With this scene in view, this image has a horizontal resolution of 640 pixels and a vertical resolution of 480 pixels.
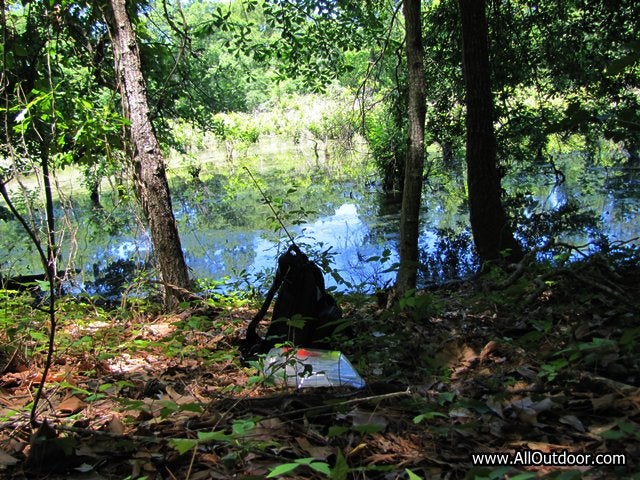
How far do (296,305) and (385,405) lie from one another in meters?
1.25

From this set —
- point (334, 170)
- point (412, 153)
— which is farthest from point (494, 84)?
point (334, 170)

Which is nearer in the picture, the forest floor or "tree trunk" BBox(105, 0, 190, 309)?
the forest floor

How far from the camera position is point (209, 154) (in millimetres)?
33500

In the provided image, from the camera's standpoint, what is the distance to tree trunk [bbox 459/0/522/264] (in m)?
5.57

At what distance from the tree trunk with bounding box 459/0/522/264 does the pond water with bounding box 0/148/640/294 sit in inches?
47.0

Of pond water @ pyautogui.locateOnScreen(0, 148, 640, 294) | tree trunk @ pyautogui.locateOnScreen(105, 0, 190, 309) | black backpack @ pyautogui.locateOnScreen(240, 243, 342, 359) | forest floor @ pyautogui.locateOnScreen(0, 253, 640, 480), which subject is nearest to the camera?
forest floor @ pyautogui.locateOnScreen(0, 253, 640, 480)

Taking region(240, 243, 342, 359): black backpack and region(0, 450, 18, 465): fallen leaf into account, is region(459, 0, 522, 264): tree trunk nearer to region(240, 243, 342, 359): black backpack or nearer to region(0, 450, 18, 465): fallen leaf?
region(240, 243, 342, 359): black backpack

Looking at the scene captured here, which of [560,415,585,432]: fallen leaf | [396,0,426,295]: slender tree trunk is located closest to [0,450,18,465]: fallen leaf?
[560,415,585,432]: fallen leaf

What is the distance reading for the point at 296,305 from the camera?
322 cm

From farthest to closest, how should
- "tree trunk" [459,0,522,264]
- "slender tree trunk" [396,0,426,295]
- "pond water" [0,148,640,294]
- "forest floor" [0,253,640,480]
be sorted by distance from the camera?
"pond water" [0,148,640,294] < "tree trunk" [459,0,522,264] < "slender tree trunk" [396,0,426,295] < "forest floor" [0,253,640,480]

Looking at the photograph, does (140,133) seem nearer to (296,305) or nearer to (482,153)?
(296,305)

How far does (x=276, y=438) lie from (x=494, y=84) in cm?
732

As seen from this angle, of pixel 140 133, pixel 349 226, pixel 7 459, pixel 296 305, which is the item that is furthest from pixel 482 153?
pixel 349 226

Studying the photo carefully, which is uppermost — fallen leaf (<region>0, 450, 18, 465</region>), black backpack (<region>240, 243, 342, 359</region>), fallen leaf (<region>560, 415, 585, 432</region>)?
black backpack (<region>240, 243, 342, 359</region>)
